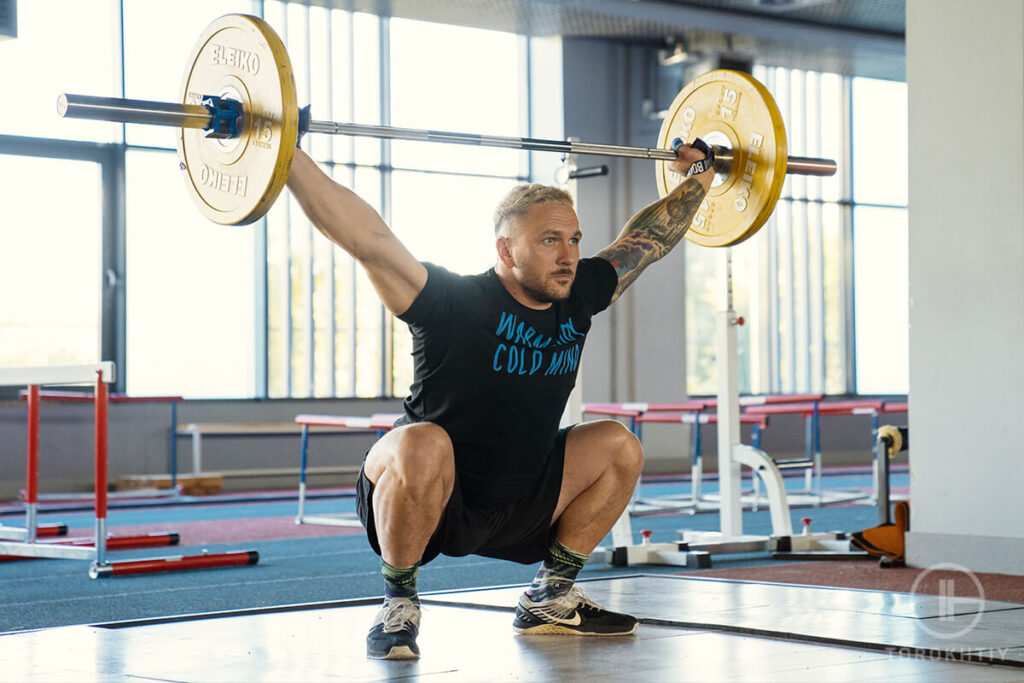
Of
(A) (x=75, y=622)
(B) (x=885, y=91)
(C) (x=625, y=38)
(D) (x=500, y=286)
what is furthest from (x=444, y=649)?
(B) (x=885, y=91)

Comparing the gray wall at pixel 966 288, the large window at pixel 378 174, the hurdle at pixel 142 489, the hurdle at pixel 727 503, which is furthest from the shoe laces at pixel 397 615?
the large window at pixel 378 174

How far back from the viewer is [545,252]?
100 inches

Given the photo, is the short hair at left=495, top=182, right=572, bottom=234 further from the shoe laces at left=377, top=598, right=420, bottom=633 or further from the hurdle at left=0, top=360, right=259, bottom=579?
the hurdle at left=0, top=360, right=259, bottom=579

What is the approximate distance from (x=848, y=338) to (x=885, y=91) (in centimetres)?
244

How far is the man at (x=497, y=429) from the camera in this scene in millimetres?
2391

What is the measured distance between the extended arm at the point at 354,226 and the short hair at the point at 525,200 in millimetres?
305

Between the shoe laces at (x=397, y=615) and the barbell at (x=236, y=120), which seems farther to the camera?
the shoe laces at (x=397, y=615)

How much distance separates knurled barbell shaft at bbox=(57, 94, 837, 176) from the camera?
7.58ft

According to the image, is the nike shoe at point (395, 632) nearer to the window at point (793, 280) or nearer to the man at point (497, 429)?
the man at point (497, 429)

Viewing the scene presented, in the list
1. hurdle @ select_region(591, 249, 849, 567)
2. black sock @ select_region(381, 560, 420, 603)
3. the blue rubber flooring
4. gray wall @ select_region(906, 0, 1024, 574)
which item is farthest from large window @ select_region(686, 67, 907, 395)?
black sock @ select_region(381, 560, 420, 603)

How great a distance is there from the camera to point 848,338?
468 inches

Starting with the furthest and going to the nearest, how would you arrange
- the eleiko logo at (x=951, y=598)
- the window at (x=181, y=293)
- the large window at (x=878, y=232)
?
the large window at (x=878, y=232)
the window at (x=181, y=293)
the eleiko logo at (x=951, y=598)

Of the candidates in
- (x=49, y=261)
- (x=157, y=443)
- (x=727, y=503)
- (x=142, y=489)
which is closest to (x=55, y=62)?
(x=49, y=261)

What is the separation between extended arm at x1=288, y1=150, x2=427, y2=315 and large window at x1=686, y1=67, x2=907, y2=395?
878 cm
